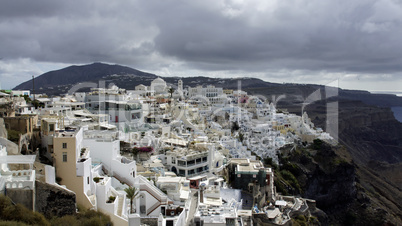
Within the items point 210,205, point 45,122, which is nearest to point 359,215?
point 210,205

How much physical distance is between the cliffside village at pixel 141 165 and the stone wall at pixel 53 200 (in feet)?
0.20

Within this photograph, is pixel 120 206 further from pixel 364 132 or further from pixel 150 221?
pixel 364 132

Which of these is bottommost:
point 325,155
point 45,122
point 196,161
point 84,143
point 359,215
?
point 359,215

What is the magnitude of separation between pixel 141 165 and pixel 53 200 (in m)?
9.21

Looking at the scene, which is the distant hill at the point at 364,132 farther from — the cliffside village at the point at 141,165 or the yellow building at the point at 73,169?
the yellow building at the point at 73,169

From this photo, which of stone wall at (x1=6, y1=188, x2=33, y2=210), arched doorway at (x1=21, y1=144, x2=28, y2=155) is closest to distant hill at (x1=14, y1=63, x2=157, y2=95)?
arched doorway at (x1=21, y1=144, x2=28, y2=155)

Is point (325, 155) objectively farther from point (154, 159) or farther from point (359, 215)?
point (154, 159)

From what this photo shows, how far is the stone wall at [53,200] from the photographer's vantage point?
10602mm

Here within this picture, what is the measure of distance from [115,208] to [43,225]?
11.2ft

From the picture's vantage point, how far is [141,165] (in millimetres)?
19891

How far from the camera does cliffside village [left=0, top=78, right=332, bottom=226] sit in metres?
12.3

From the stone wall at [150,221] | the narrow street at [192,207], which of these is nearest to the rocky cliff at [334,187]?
the narrow street at [192,207]

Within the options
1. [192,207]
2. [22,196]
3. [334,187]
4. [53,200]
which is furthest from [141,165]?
[334,187]

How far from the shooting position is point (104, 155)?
16234 millimetres
